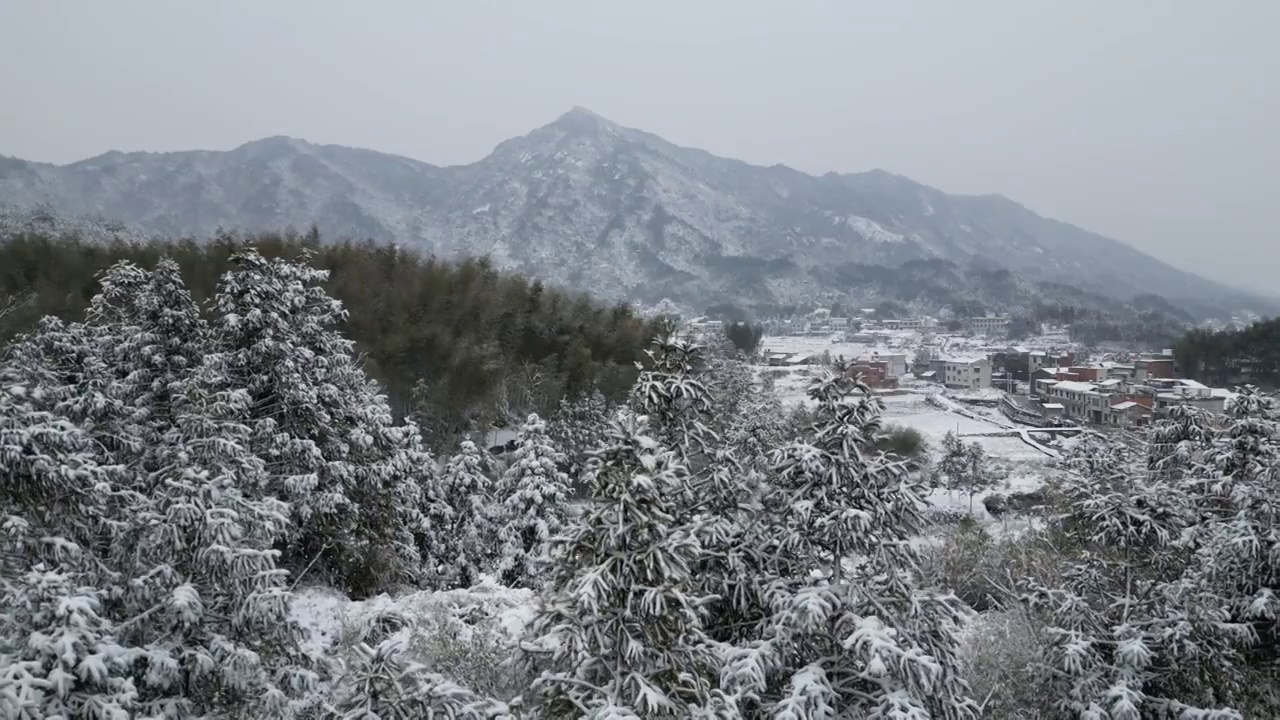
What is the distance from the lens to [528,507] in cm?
1451

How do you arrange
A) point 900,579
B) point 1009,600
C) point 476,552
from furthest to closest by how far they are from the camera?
point 476,552 → point 1009,600 → point 900,579

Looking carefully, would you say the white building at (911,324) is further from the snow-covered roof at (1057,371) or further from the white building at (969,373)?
the snow-covered roof at (1057,371)

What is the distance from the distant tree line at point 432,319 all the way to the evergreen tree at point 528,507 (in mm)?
7636

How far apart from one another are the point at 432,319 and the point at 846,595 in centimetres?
2113

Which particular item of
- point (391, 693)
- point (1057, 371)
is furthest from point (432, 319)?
point (1057, 371)

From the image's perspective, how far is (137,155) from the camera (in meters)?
101

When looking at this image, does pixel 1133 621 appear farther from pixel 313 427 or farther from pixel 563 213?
pixel 563 213

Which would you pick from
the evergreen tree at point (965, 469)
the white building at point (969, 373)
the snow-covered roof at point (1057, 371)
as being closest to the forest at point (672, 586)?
the evergreen tree at point (965, 469)

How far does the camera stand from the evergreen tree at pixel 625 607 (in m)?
4.60

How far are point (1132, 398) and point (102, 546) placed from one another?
44.2 metres

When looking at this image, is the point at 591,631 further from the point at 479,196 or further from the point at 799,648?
the point at 479,196

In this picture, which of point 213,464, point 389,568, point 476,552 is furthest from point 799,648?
point 476,552

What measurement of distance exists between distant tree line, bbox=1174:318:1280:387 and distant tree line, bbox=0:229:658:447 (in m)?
32.4

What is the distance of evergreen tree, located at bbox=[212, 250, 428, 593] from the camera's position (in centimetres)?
1050
